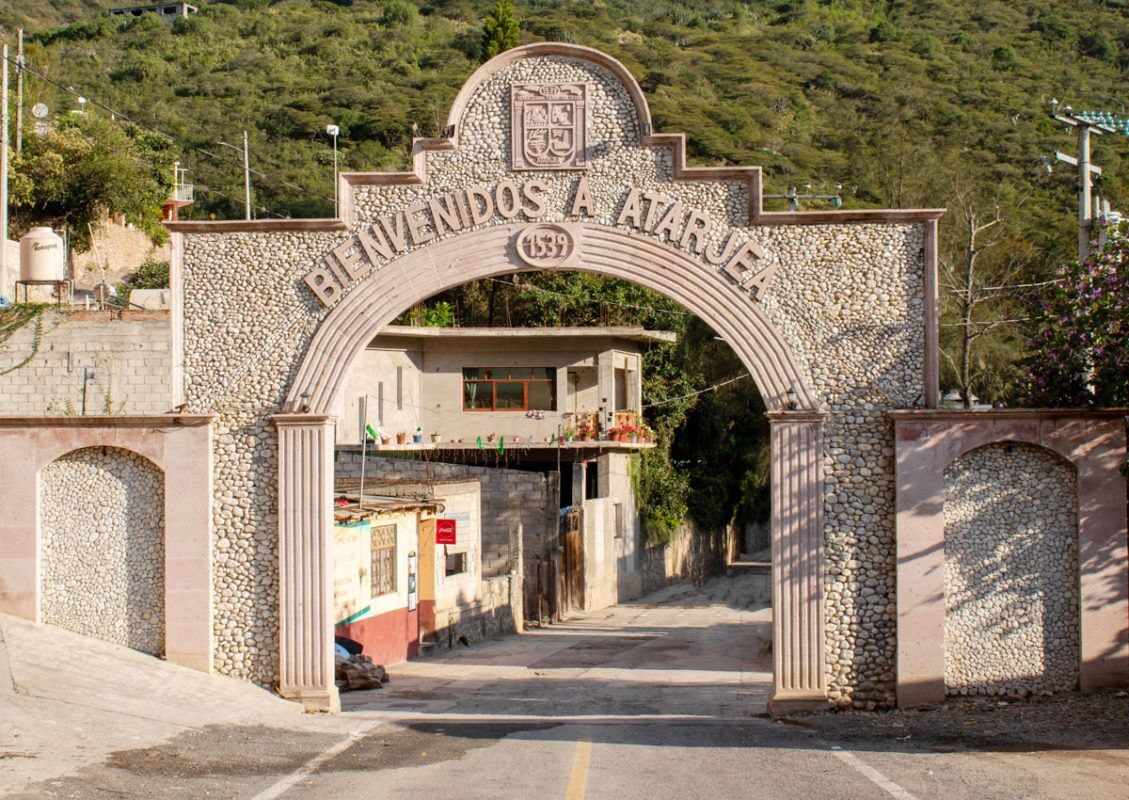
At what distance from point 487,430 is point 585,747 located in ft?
76.6

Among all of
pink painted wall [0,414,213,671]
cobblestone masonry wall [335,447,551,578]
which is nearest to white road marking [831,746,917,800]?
pink painted wall [0,414,213,671]

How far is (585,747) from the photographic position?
1187 cm

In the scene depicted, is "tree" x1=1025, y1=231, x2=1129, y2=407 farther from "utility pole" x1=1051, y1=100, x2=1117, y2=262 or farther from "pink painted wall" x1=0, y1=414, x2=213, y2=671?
"pink painted wall" x1=0, y1=414, x2=213, y2=671

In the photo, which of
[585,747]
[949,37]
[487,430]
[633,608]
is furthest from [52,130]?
[949,37]

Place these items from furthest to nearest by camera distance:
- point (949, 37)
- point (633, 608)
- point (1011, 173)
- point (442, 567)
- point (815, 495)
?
point (949, 37) → point (1011, 173) → point (633, 608) → point (442, 567) → point (815, 495)

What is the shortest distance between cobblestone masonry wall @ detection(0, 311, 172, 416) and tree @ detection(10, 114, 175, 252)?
1253cm

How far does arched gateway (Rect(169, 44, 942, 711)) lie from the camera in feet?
47.9

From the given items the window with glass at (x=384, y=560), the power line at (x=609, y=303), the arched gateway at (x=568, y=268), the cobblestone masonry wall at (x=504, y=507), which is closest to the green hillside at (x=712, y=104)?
the power line at (x=609, y=303)

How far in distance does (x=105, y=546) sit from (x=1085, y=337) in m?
11.3

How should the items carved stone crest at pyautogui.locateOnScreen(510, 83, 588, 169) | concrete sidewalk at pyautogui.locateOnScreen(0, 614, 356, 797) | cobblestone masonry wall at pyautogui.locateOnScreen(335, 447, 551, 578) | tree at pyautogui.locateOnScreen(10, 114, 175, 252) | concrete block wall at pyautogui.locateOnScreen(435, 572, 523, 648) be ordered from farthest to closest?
tree at pyautogui.locateOnScreen(10, 114, 175, 252) < cobblestone masonry wall at pyautogui.locateOnScreen(335, 447, 551, 578) < concrete block wall at pyautogui.locateOnScreen(435, 572, 523, 648) < carved stone crest at pyautogui.locateOnScreen(510, 83, 588, 169) < concrete sidewalk at pyautogui.locateOnScreen(0, 614, 356, 797)

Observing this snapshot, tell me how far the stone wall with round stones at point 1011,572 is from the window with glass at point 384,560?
9302 mm

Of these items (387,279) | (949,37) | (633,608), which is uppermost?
(949,37)

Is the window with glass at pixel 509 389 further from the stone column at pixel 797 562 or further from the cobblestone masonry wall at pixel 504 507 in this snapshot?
the stone column at pixel 797 562

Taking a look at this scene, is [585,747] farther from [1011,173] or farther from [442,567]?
[1011,173]
